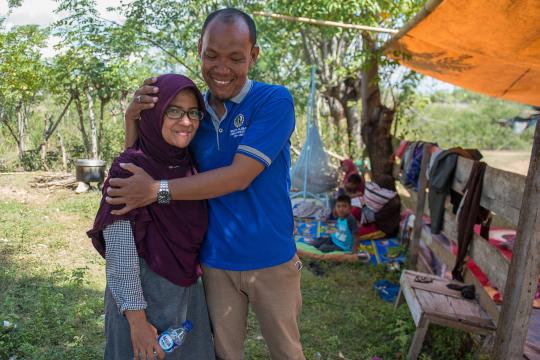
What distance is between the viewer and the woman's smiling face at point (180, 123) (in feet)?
5.42

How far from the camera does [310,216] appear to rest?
7.24 metres

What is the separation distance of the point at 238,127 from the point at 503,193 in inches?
76.2

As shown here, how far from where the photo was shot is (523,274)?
2.32 m

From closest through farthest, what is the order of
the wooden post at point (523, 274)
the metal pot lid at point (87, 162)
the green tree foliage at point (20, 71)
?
the wooden post at point (523, 274), the metal pot lid at point (87, 162), the green tree foliage at point (20, 71)

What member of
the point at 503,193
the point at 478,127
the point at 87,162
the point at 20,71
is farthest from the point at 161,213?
the point at 478,127

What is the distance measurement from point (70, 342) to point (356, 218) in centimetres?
413

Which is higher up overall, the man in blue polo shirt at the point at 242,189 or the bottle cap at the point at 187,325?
the man in blue polo shirt at the point at 242,189

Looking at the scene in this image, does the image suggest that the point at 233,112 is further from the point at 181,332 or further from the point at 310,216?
the point at 310,216

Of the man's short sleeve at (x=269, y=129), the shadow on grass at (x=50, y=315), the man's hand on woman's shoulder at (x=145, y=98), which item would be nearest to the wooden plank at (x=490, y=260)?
the man's short sleeve at (x=269, y=129)

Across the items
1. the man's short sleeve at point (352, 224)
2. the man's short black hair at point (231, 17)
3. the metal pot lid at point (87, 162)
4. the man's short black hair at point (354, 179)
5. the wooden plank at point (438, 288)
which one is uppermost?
the man's short black hair at point (231, 17)

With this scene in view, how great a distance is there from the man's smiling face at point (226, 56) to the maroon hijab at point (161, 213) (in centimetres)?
13

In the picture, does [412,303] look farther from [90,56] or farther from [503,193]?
[90,56]

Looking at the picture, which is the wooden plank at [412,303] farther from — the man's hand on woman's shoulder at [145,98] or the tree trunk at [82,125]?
the tree trunk at [82,125]

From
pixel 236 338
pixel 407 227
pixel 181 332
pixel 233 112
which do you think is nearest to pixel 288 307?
pixel 236 338
